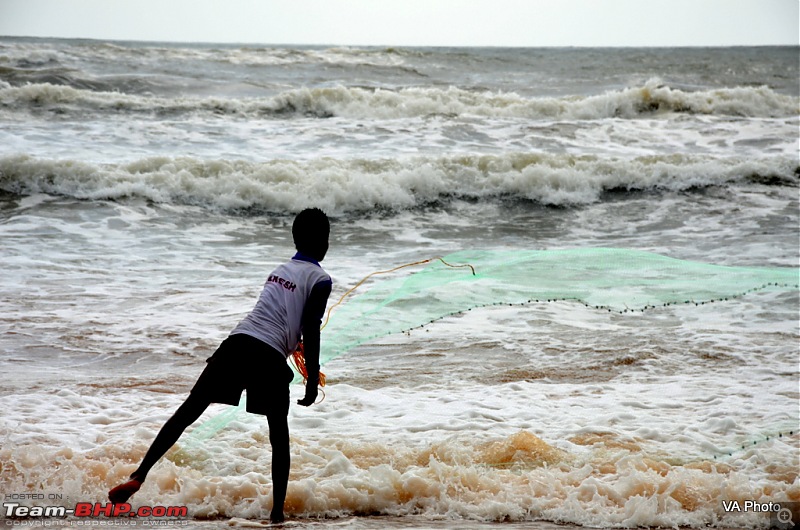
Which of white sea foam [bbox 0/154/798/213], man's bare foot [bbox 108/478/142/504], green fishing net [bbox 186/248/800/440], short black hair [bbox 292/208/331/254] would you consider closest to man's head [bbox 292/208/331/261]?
short black hair [bbox 292/208/331/254]

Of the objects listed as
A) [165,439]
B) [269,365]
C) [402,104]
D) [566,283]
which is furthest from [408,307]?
[402,104]

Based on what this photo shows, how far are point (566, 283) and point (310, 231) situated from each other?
4126 millimetres

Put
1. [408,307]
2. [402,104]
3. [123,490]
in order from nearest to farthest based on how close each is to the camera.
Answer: [123,490] → [408,307] → [402,104]

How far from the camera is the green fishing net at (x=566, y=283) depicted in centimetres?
634

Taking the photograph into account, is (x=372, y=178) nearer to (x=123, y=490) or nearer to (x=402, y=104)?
(x=402, y=104)

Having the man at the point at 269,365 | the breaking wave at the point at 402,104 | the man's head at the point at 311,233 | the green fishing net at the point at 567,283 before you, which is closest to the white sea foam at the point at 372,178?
the breaking wave at the point at 402,104

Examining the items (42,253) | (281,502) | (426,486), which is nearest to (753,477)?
(426,486)

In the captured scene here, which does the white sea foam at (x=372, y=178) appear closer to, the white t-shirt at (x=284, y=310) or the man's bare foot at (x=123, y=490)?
the white t-shirt at (x=284, y=310)

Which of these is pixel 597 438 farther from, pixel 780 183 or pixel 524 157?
pixel 780 183

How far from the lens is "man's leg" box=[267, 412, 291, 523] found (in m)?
3.22

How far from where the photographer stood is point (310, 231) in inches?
131

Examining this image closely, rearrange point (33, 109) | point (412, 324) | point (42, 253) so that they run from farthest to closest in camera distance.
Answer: point (33, 109) < point (42, 253) < point (412, 324)

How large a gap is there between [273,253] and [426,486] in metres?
A: 6.46

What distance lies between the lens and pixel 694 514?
12.1ft
